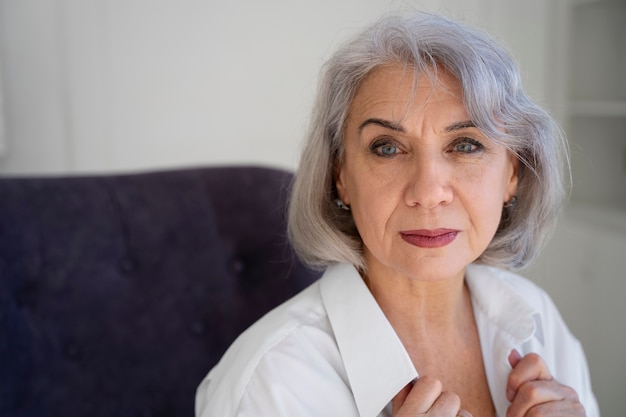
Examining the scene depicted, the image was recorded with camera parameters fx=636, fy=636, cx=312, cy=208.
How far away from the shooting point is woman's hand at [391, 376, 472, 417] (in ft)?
3.58

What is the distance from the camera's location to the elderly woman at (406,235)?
3.72 ft

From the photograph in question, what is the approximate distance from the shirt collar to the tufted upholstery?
0.52 meters

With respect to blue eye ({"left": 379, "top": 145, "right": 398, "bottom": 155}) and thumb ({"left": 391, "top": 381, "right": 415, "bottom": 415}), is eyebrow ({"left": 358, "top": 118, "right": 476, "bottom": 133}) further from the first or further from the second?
thumb ({"left": 391, "top": 381, "right": 415, "bottom": 415})

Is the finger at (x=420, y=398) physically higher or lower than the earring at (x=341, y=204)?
lower

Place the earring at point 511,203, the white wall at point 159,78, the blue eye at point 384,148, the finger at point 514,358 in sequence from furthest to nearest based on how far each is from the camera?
the white wall at point 159,78, the earring at point 511,203, the finger at point 514,358, the blue eye at point 384,148

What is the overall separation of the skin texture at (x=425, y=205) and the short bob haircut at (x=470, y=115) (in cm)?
3

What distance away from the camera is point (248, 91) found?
2350mm

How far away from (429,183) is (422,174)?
1.0 inches

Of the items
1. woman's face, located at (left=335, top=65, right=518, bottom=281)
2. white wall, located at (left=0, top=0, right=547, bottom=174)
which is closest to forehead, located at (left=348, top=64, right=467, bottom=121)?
woman's face, located at (left=335, top=65, right=518, bottom=281)

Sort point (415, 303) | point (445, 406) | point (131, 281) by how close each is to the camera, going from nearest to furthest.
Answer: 1. point (445, 406)
2. point (415, 303)
3. point (131, 281)

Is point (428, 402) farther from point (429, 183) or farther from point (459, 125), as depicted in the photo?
point (459, 125)

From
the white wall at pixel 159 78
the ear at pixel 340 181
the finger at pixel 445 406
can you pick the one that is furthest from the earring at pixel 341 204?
the white wall at pixel 159 78

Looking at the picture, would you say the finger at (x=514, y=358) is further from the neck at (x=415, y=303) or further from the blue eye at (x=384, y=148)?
the blue eye at (x=384, y=148)

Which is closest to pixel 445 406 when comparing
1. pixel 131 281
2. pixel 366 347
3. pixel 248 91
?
pixel 366 347
